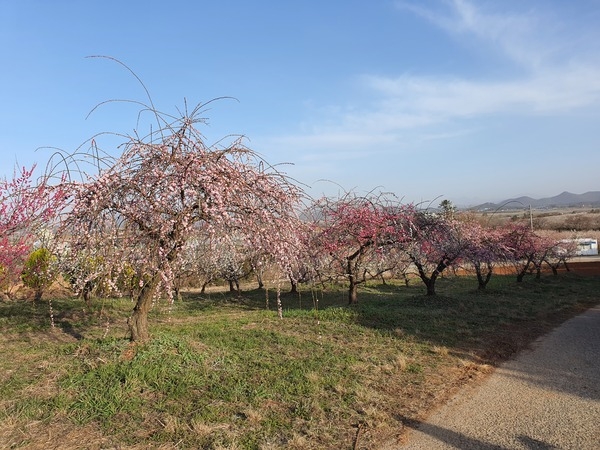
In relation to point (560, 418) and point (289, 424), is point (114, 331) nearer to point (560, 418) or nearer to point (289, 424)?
point (289, 424)

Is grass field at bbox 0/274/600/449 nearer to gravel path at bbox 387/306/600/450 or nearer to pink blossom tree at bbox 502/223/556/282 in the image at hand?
gravel path at bbox 387/306/600/450

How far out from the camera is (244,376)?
555 cm

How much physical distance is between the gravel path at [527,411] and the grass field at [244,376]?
289 millimetres

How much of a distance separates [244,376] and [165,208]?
237 cm

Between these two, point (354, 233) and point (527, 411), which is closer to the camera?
point (527, 411)

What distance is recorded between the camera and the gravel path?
3945 mm

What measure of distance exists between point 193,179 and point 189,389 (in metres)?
2.48

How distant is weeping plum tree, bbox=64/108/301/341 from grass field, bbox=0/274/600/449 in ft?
3.06

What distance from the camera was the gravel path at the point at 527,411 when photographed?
3945 millimetres

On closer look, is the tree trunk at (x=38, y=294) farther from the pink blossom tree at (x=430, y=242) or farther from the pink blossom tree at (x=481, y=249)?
the pink blossom tree at (x=481, y=249)

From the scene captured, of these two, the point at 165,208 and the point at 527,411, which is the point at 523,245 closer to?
the point at 527,411

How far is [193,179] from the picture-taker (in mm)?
5066

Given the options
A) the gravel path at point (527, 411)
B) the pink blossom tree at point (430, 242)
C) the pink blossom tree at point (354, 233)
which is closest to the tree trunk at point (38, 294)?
the pink blossom tree at point (354, 233)

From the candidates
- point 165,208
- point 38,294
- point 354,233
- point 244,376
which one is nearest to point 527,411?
point 244,376
